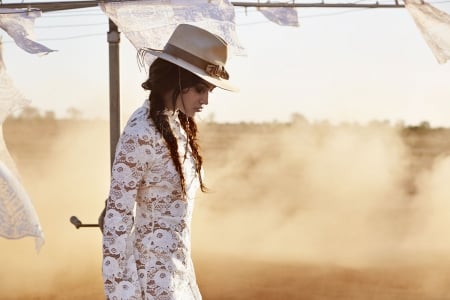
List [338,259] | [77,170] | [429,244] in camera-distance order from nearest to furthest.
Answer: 1. [338,259]
2. [429,244]
3. [77,170]

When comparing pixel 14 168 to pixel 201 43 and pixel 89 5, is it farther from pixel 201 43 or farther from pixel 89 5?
pixel 201 43

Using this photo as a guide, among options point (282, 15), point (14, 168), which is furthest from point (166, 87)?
point (282, 15)

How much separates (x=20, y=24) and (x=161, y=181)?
11.0 feet

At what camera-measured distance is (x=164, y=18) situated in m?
6.02

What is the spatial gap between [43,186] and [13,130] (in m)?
24.2

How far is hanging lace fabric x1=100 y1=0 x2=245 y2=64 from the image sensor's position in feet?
19.1

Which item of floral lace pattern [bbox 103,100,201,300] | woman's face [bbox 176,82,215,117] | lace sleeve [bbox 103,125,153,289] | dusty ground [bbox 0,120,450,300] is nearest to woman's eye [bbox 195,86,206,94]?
woman's face [bbox 176,82,215,117]

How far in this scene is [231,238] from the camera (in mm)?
14805

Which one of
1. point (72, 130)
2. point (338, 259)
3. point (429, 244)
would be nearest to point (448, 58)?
point (338, 259)

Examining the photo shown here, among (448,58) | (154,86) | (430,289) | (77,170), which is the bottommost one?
(77,170)

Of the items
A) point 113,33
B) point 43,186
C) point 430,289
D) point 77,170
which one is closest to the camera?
point 113,33

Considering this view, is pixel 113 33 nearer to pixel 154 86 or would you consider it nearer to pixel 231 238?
pixel 154 86

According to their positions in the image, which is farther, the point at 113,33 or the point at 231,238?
the point at 231,238

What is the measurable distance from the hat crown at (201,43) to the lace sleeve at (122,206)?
1.16ft
